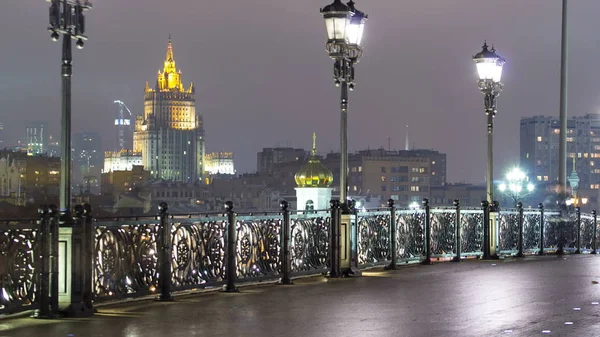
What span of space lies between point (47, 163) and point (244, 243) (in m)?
154

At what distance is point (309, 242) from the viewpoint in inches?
653

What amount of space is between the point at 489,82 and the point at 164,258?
12386 mm

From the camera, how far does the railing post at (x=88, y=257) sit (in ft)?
38.7

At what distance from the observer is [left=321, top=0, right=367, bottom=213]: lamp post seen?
1728 cm

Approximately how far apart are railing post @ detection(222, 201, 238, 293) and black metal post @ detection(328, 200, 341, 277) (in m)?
2.78

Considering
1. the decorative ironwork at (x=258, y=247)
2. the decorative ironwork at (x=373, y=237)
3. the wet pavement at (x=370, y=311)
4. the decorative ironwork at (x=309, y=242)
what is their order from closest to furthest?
1. the wet pavement at (x=370, y=311)
2. the decorative ironwork at (x=258, y=247)
3. the decorative ironwork at (x=309, y=242)
4. the decorative ironwork at (x=373, y=237)

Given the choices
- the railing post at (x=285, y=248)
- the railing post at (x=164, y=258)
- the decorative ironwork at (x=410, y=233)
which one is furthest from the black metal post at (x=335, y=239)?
the railing post at (x=164, y=258)

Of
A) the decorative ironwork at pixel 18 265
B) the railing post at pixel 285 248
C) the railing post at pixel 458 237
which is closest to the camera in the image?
the decorative ironwork at pixel 18 265

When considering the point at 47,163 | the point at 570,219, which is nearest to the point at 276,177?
the point at 47,163

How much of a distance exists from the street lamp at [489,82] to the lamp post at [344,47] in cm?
600

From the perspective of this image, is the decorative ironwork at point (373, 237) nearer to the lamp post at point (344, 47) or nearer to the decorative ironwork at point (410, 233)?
the decorative ironwork at point (410, 233)

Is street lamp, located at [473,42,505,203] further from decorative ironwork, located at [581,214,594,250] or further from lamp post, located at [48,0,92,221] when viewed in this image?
lamp post, located at [48,0,92,221]

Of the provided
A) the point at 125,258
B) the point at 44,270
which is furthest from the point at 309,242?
the point at 44,270

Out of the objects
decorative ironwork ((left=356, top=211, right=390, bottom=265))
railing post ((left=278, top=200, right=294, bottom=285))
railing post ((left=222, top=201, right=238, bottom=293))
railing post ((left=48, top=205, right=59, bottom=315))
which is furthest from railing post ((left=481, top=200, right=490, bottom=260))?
railing post ((left=48, top=205, right=59, bottom=315))
